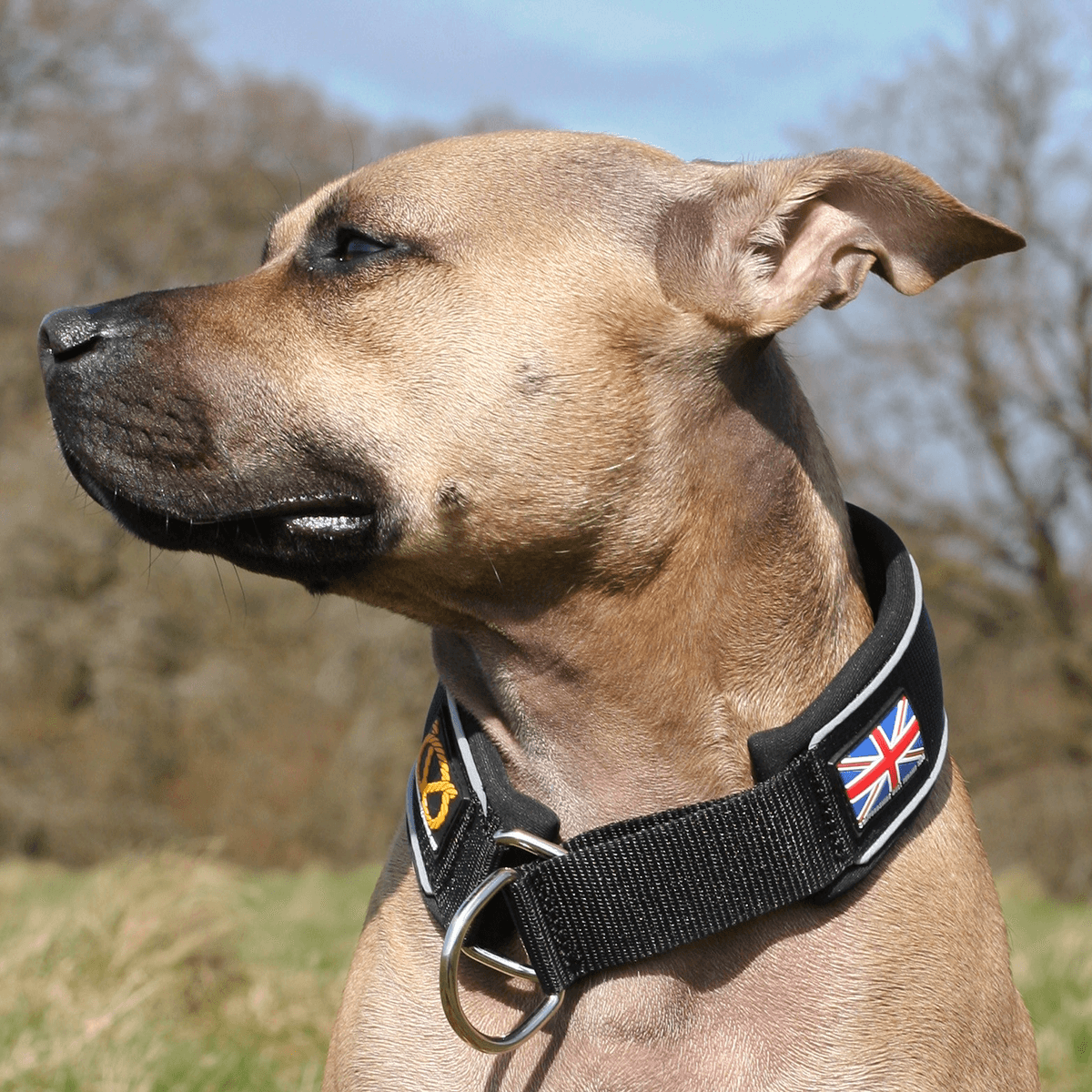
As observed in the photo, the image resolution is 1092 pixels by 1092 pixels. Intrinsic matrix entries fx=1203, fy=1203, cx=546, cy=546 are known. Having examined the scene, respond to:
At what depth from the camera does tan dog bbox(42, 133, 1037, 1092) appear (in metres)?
2.39

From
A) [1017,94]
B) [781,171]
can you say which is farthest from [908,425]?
[781,171]

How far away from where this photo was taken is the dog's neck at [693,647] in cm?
251

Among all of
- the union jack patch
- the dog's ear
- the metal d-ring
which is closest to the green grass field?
the metal d-ring

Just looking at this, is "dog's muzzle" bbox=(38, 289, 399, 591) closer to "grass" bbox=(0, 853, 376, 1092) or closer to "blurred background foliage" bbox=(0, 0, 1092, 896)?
"grass" bbox=(0, 853, 376, 1092)

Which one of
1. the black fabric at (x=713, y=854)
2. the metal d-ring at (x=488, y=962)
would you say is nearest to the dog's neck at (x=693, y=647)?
the black fabric at (x=713, y=854)

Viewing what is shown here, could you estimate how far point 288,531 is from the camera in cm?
259

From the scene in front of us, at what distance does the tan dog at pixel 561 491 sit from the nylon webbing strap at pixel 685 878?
0.27 ft

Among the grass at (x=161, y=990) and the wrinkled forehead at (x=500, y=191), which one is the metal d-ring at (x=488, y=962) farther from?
the grass at (x=161, y=990)

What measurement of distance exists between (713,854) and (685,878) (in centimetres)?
7

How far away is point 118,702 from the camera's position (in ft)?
47.5

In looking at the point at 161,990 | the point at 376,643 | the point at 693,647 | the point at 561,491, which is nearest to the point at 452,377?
the point at 561,491

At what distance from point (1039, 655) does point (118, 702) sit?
11337 millimetres

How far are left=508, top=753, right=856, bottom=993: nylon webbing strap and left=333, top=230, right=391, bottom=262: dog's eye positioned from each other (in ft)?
4.66

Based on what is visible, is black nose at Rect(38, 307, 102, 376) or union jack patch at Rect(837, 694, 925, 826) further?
black nose at Rect(38, 307, 102, 376)
